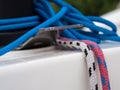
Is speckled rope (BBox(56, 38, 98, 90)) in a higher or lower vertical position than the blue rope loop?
lower

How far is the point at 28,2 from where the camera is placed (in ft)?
2.20

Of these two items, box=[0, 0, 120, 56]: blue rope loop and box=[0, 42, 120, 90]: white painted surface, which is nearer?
box=[0, 42, 120, 90]: white painted surface

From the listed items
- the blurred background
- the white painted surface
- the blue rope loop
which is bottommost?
the white painted surface

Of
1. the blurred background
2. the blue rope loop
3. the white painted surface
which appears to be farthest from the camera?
the blurred background

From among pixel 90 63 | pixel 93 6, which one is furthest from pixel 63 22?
pixel 93 6

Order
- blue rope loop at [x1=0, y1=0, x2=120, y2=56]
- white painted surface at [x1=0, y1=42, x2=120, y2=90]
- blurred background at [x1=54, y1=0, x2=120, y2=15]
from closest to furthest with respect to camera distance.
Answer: white painted surface at [x1=0, y1=42, x2=120, y2=90]
blue rope loop at [x1=0, y1=0, x2=120, y2=56]
blurred background at [x1=54, y1=0, x2=120, y2=15]

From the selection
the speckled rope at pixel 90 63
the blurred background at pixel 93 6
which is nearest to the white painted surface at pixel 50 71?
the speckled rope at pixel 90 63

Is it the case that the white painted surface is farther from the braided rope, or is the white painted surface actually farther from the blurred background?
the blurred background

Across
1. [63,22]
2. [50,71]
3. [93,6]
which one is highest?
[93,6]

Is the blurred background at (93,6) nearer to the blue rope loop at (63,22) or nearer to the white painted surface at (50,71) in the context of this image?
the blue rope loop at (63,22)

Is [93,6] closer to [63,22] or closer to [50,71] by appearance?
[63,22]

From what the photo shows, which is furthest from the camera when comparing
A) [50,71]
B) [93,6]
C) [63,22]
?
[93,6]

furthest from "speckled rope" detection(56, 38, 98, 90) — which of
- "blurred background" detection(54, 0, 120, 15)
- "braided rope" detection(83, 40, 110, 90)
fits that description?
"blurred background" detection(54, 0, 120, 15)

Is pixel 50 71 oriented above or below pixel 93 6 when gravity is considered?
below
